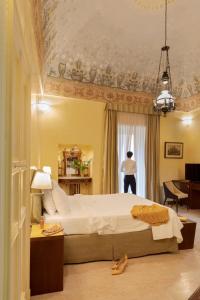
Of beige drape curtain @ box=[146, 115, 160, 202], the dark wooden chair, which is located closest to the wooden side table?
the dark wooden chair

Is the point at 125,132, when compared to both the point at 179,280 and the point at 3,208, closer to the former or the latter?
the point at 179,280

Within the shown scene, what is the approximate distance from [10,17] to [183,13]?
4.10 meters

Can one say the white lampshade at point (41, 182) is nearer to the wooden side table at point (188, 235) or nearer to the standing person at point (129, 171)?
the wooden side table at point (188, 235)

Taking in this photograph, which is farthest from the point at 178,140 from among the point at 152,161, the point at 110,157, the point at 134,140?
the point at 110,157

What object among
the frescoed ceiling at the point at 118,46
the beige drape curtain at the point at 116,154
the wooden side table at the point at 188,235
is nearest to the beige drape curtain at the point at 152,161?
the beige drape curtain at the point at 116,154

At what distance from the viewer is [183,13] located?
403 centimetres

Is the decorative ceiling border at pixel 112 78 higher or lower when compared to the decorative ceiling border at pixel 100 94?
higher

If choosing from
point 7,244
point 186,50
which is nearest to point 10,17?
point 7,244

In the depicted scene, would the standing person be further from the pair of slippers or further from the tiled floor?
the pair of slippers

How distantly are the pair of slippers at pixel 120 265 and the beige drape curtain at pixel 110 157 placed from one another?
3.16 metres

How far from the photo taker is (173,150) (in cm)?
728

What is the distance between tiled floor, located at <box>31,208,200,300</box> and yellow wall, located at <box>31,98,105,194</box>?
10.7 feet

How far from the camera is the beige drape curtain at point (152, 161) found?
6.81 meters

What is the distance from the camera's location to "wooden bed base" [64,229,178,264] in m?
3.02
